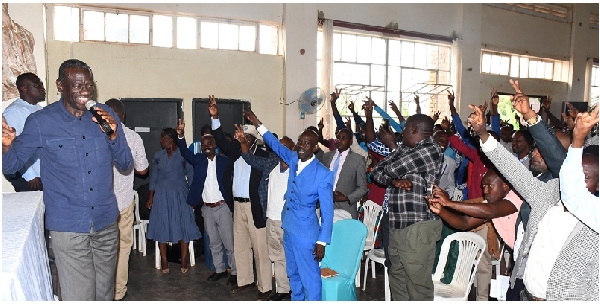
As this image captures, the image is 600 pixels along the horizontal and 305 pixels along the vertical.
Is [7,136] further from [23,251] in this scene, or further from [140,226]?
[140,226]

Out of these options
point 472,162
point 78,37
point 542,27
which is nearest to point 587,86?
point 542,27

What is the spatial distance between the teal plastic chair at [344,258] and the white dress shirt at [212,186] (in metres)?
1.46

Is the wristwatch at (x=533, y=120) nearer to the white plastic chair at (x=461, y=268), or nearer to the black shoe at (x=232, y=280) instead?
the white plastic chair at (x=461, y=268)

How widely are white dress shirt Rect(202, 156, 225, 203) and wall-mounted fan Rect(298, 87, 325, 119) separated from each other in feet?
13.5

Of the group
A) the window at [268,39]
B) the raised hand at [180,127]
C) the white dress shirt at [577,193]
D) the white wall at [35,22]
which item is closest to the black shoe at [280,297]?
the raised hand at [180,127]

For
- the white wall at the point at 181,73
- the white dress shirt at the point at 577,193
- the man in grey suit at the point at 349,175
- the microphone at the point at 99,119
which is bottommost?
the man in grey suit at the point at 349,175

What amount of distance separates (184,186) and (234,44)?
4.09 m

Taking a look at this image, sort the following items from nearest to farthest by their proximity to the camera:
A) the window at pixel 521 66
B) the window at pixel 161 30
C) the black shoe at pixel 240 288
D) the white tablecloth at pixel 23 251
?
the white tablecloth at pixel 23 251, the black shoe at pixel 240 288, the window at pixel 161 30, the window at pixel 521 66

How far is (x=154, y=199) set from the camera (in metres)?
4.90

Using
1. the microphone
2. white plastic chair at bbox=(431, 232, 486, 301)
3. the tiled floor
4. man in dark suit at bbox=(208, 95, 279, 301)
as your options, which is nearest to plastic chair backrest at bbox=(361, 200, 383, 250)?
the tiled floor

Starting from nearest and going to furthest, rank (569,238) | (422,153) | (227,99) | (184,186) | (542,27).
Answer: (569,238), (422,153), (184,186), (227,99), (542,27)

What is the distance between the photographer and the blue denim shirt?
2.10m

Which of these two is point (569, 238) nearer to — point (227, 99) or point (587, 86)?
point (227, 99)

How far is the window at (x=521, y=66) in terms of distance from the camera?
37.4 feet
